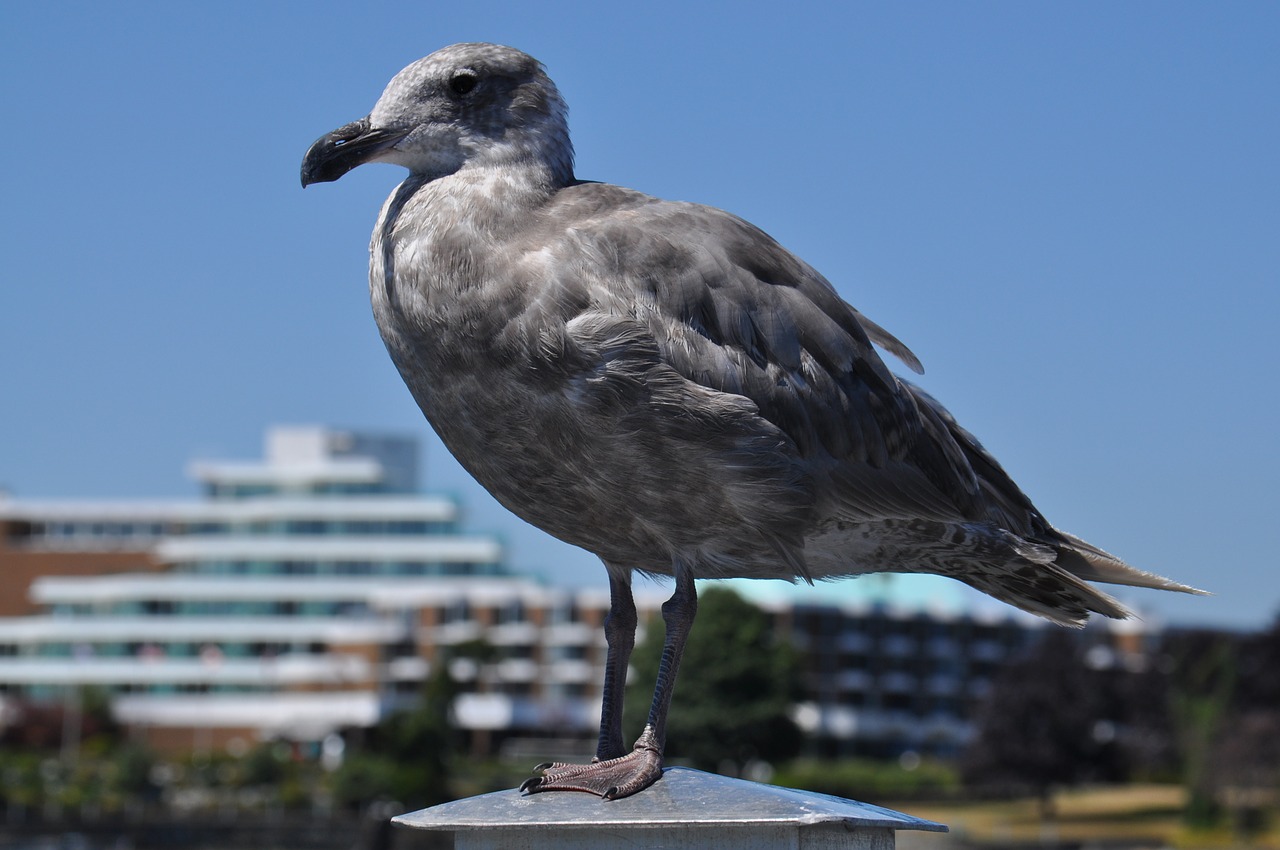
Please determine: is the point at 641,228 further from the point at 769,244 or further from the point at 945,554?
the point at 945,554

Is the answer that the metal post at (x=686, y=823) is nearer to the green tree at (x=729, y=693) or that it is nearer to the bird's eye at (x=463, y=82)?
the bird's eye at (x=463, y=82)

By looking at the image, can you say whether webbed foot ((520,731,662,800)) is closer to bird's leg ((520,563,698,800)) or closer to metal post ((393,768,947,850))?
bird's leg ((520,563,698,800))

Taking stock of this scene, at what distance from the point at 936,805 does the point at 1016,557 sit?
242 feet

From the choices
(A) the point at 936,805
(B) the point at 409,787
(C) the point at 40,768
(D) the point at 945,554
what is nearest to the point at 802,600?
(A) the point at 936,805

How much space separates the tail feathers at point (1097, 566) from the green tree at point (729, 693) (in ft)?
183

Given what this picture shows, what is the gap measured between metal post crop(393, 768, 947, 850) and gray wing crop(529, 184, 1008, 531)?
47.6 inches

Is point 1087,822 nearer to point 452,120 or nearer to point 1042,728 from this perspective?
→ point 1042,728

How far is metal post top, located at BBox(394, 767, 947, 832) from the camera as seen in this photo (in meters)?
4.58

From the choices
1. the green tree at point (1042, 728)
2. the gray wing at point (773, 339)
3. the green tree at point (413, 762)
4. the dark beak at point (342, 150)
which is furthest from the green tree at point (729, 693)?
the dark beak at point (342, 150)

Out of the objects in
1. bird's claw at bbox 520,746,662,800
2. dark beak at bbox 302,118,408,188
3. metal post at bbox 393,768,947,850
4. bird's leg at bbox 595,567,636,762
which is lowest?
metal post at bbox 393,768,947,850

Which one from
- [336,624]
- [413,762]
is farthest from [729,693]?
[336,624]

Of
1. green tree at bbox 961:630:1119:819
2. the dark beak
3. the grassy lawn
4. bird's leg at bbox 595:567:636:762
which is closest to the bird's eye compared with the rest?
the dark beak

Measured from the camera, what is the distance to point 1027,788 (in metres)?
77.9

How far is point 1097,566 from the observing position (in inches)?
230
